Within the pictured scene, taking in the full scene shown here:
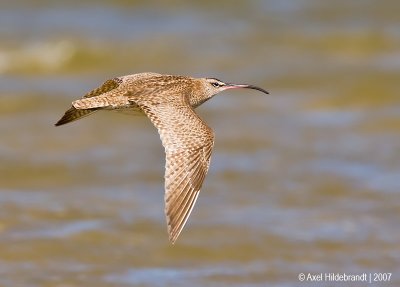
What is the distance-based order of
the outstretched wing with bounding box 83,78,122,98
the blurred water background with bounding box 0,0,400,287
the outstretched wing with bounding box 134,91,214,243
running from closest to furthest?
the outstretched wing with bounding box 134,91,214,243
the outstretched wing with bounding box 83,78,122,98
the blurred water background with bounding box 0,0,400,287

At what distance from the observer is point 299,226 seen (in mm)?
7961

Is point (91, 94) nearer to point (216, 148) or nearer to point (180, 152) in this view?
point (180, 152)

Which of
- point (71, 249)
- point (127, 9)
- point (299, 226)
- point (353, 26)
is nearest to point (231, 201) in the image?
point (299, 226)

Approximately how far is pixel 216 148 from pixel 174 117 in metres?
3.67

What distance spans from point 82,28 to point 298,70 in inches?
141

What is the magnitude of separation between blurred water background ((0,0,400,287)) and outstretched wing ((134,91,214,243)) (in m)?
0.99

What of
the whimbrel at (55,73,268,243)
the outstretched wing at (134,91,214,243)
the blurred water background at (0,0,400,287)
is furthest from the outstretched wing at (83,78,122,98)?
the blurred water background at (0,0,400,287)

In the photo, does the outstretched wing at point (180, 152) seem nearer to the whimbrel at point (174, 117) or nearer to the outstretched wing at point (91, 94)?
the whimbrel at point (174, 117)

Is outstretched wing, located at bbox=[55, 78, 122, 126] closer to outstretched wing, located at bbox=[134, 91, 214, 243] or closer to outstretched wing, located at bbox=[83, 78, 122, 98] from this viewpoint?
outstretched wing, located at bbox=[83, 78, 122, 98]

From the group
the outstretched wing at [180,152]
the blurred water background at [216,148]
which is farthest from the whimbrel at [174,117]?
the blurred water background at [216,148]

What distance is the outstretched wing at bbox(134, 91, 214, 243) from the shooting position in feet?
19.4

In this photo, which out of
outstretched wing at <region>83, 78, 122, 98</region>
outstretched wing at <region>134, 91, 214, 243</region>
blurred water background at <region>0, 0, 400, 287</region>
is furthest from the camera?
blurred water background at <region>0, 0, 400, 287</region>

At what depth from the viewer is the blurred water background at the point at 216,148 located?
7.35 meters

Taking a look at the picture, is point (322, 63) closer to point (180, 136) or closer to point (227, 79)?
point (227, 79)
